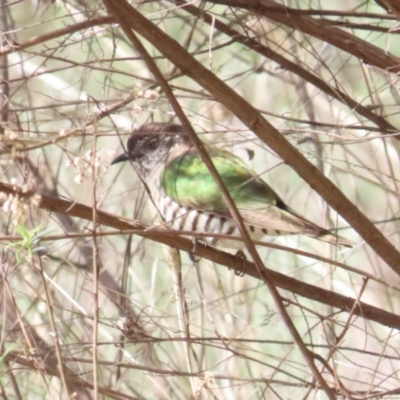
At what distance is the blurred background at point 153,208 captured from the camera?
6.98 ft

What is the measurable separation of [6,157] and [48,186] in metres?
2.01

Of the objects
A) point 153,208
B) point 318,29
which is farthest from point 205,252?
point 153,208

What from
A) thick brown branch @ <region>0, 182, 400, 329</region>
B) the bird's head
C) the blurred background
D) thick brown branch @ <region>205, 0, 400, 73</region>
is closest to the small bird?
the bird's head

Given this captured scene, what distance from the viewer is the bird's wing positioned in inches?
112

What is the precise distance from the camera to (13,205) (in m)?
1.43

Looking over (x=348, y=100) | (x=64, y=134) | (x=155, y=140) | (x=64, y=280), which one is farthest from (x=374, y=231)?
(x=64, y=280)

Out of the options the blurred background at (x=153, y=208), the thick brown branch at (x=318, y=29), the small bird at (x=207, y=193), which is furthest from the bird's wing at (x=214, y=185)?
the thick brown branch at (x=318, y=29)

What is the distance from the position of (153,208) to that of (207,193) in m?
0.93

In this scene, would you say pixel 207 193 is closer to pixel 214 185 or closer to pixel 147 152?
pixel 214 185

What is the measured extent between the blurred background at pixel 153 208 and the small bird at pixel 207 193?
104 mm

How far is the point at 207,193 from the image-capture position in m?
2.86

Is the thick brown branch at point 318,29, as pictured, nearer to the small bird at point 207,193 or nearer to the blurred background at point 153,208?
the blurred background at point 153,208

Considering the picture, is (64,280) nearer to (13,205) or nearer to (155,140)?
(155,140)

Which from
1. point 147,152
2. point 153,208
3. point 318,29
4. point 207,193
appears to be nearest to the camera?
point 318,29
